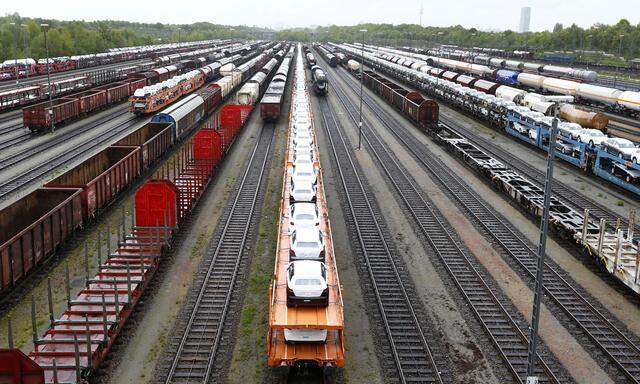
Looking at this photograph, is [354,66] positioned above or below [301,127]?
above

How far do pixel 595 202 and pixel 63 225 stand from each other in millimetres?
30899

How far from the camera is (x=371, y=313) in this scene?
21094 millimetres

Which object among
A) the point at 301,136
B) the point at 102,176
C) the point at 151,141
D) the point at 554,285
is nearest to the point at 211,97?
the point at 151,141

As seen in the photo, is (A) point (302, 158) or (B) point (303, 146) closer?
(A) point (302, 158)

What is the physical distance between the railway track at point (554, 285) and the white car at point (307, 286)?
957cm

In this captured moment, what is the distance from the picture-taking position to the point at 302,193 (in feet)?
84.8

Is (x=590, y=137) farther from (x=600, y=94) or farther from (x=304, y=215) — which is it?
(x=600, y=94)

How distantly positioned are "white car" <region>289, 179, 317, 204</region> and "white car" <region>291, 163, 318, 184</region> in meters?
0.59

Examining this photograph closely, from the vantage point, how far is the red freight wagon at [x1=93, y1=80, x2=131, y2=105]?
70050 mm

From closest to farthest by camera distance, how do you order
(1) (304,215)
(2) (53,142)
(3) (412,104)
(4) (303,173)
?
(1) (304,215) < (4) (303,173) < (2) (53,142) < (3) (412,104)

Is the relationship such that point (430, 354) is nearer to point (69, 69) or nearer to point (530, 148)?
point (530, 148)

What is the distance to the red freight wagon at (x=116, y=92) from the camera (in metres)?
70.1

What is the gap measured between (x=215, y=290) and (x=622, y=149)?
98.1ft

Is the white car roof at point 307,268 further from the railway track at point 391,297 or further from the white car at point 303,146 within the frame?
the white car at point 303,146
